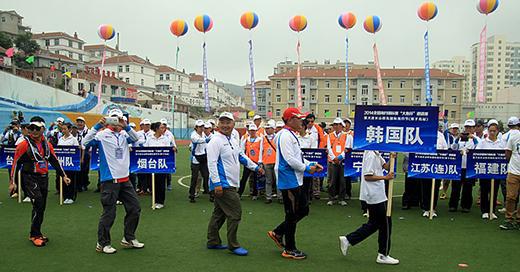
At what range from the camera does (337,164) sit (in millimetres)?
10055

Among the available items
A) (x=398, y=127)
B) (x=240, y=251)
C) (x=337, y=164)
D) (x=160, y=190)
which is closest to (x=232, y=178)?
(x=240, y=251)

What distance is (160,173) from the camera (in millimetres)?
9570

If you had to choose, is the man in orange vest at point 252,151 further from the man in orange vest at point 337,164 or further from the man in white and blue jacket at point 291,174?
the man in white and blue jacket at point 291,174

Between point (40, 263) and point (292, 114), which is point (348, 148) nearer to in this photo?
point (292, 114)

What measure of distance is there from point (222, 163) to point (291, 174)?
1.00 metres

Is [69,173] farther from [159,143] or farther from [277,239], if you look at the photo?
[277,239]

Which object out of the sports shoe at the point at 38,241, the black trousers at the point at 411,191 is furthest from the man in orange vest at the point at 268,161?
the sports shoe at the point at 38,241

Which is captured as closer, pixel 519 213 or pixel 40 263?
pixel 40 263

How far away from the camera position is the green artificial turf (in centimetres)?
555

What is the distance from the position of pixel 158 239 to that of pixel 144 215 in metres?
2.01

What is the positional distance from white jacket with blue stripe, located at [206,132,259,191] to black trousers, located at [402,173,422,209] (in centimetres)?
508

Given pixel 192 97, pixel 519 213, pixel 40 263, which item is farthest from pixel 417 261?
pixel 192 97

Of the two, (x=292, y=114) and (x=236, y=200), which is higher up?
(x=292, y=114)

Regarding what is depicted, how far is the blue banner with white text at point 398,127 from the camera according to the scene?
230 inches
